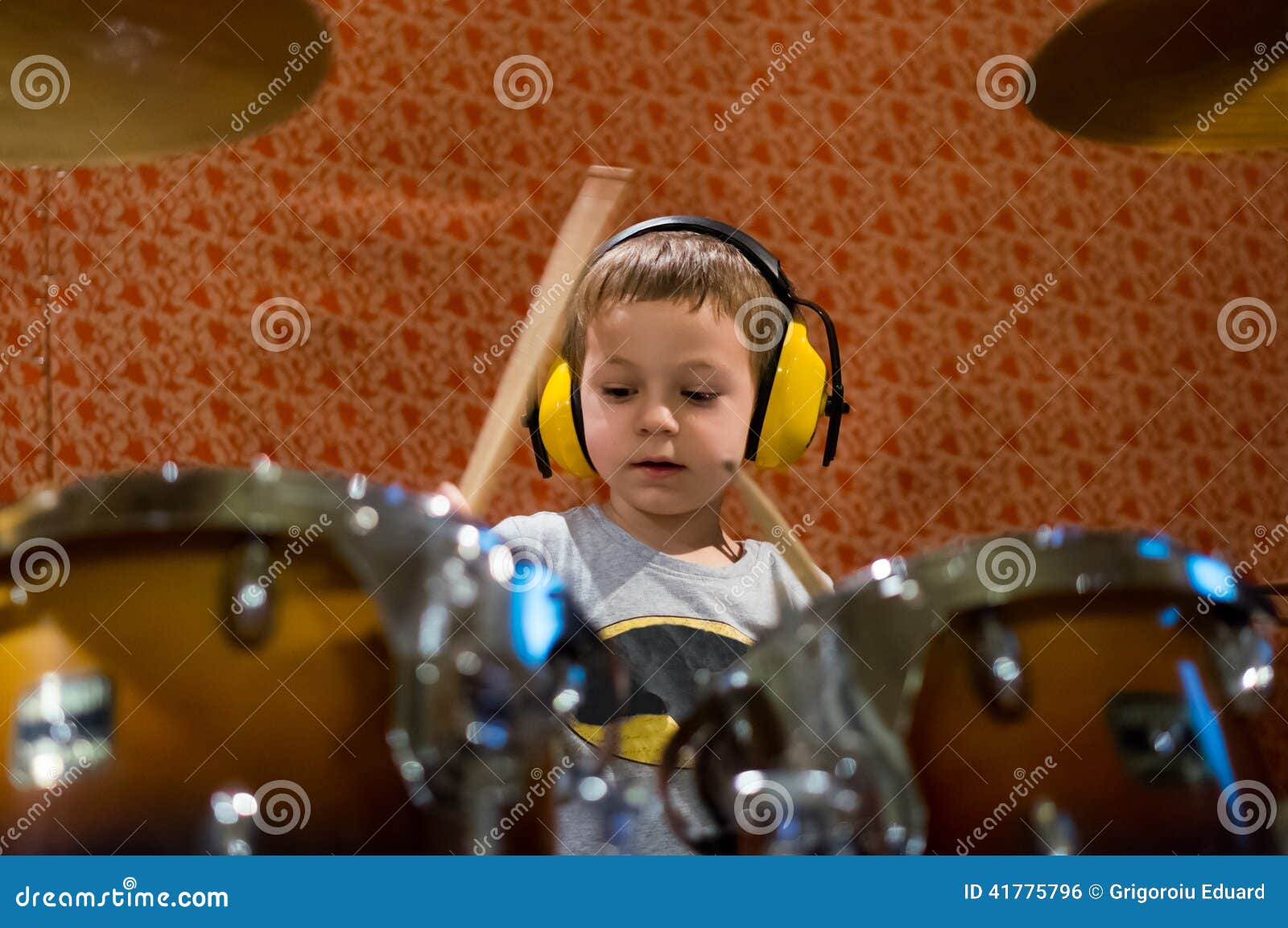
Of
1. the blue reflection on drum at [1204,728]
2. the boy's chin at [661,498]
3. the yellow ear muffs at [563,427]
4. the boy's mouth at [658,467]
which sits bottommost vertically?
the blue reflection on drum at [1204,728]

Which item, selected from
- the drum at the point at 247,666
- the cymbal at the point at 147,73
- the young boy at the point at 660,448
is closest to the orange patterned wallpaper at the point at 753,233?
the cymbal at the point at 147,73

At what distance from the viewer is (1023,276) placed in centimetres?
155

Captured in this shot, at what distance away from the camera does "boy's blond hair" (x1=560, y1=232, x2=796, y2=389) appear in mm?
653

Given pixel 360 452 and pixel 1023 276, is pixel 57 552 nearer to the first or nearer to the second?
pixel 360 452

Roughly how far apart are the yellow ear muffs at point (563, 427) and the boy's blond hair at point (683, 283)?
1 cm

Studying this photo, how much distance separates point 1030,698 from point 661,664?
0.78 ft

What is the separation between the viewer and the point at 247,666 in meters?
0.43

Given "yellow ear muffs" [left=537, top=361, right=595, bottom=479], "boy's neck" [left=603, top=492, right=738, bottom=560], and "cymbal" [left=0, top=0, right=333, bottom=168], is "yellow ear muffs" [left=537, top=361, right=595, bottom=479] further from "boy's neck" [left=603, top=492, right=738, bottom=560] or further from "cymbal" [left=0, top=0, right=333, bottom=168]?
"cymbal" [left=0, top=0, right=333, bottom=168]

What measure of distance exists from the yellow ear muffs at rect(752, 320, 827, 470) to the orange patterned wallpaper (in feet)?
2.47

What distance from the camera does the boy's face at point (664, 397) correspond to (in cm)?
64

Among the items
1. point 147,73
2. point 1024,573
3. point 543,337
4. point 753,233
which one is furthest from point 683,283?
point 753,233

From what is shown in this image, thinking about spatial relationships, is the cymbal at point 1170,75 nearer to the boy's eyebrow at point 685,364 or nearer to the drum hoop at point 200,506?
the boy's eyebrow at point 685,364

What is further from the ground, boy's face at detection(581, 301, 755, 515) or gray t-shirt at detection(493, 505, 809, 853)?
boy's face at detection(581, 301, 755, 515)

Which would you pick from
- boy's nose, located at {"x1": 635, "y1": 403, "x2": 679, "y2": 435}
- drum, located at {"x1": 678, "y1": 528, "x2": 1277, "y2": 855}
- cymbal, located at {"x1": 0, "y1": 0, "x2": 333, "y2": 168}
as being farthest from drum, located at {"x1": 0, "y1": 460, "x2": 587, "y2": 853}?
cymbal, located at {"x1": 0, "y1": 0, "x2": 333, "y2": 168}
